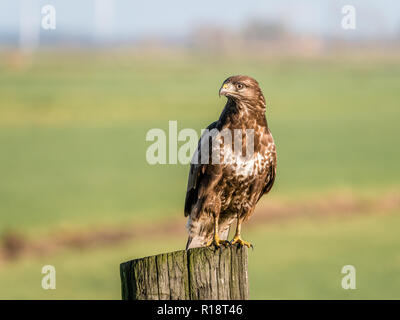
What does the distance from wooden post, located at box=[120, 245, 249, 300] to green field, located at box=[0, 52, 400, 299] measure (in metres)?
5.96

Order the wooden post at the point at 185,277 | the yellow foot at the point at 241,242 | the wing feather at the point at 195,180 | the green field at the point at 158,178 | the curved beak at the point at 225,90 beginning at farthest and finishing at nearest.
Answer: the green field at the point at 158,178 < the wing feather at the point at 195,180 < the curved beak at the point at 225,90 < the yellow foot at the point at 241,242 < the wooden post at the point at 185,277

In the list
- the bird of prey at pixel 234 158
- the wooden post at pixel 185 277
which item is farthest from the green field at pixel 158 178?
the wooden post at pixel 185 277

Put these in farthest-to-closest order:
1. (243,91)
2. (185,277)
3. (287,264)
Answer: (287,264)
(243,91)
(185,277)

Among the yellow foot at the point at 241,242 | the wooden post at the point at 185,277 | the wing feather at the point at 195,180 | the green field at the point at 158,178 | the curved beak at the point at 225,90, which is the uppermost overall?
the green field at the point at 158,178

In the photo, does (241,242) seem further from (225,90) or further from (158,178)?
(158,178)

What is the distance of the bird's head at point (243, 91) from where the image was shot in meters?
5.33

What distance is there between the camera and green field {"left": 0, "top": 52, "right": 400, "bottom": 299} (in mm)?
14531

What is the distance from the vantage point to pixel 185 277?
3.90 meters

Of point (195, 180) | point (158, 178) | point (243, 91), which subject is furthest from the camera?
point (158, 178)

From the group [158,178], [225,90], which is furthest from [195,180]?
[158,178]

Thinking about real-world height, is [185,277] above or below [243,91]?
below

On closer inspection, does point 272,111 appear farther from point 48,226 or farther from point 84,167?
point 48,226

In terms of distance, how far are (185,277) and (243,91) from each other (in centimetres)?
185

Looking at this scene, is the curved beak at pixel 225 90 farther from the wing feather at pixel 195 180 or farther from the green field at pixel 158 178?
the green field at pixel 158 178
